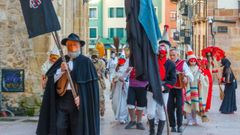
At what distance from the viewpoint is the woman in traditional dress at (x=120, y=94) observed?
43.6ft

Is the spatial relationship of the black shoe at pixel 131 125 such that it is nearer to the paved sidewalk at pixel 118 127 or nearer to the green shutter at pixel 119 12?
the paved sidewalk at pixel 118 127

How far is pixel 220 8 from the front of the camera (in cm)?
3453

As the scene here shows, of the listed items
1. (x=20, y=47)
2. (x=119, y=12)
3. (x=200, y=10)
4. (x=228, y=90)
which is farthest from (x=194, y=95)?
(x=119, y=12)

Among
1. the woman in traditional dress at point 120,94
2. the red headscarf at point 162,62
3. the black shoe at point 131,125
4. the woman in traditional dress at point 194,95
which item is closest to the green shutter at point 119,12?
the woman in traditional dress at point 120,94

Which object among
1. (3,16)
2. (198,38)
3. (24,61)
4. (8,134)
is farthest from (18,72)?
(198,38)

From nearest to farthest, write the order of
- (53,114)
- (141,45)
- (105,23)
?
(53,114), (141,45), (105,23)

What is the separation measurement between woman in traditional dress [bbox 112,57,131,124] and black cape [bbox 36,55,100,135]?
5.11 meters

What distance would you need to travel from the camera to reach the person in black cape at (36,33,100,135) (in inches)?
309

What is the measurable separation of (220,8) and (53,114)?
27771 mm

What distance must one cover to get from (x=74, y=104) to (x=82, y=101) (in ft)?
0.48

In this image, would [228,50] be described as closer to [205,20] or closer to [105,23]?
[205,20]

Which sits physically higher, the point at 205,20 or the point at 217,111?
the point at 205,20

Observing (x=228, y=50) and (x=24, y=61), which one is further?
(x=228, y=50)

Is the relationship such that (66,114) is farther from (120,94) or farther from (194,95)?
(194,95)
